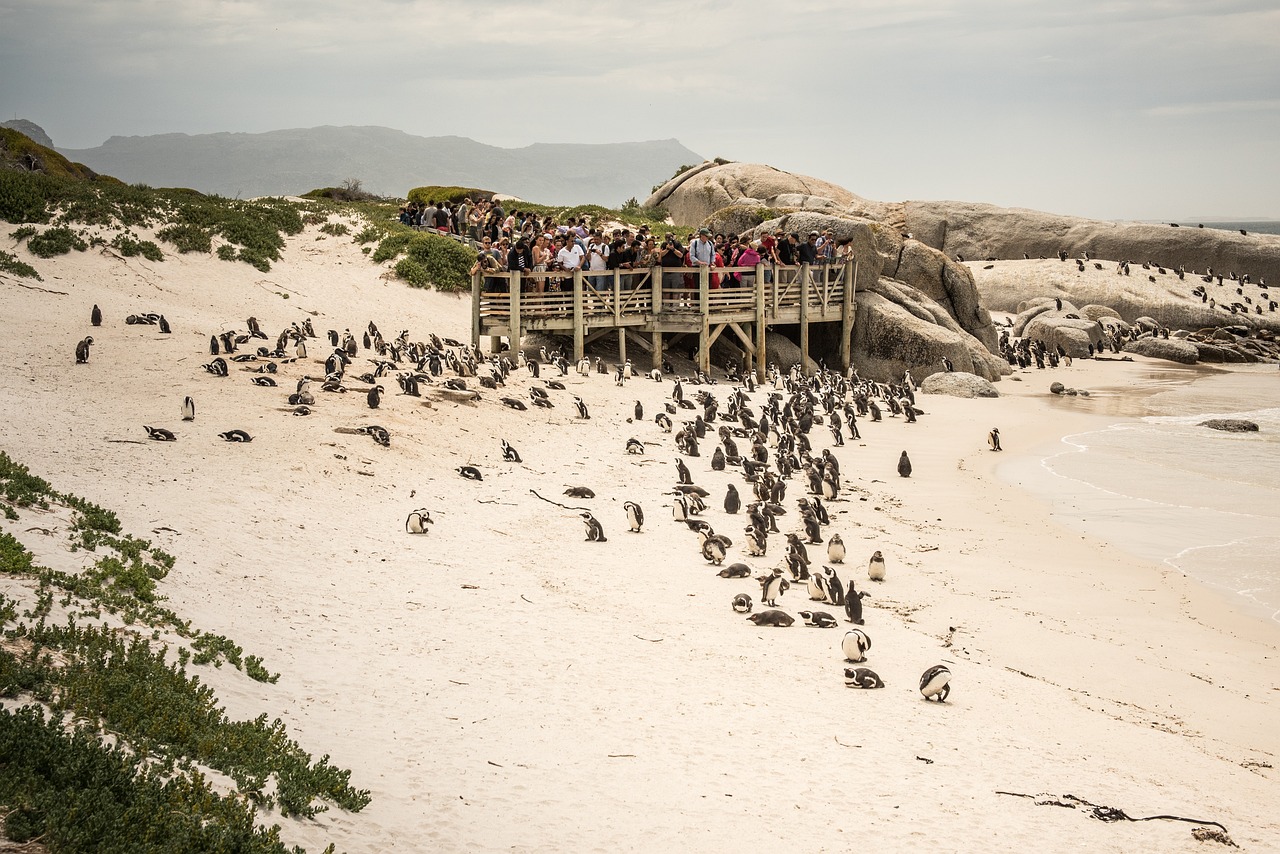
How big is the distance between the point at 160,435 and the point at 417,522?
434cm

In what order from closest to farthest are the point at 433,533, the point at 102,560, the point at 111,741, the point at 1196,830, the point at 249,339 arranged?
the point at 111,741
the point at 1196,830
the point at 102,560
the point at 433,533
the point at 249,339

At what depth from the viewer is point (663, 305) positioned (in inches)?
1153

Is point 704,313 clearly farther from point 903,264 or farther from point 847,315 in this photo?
point 903,264

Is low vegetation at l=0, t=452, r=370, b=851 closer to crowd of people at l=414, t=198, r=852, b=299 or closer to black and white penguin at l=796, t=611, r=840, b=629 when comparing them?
black and white penguin at l=796, t=611, r=840, b=629

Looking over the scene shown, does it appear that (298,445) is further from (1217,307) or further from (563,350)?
(1217,307)

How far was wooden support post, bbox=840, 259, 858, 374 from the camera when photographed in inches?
1261

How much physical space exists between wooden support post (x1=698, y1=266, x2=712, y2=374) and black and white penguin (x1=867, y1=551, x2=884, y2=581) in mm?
16225

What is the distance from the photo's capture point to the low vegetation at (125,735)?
5.18 metres

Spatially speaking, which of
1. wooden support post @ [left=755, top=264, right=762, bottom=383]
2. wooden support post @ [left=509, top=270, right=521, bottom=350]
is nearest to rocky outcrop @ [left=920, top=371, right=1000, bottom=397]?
wooden support post @ [left=755, top=264, right=762, bottom=383]

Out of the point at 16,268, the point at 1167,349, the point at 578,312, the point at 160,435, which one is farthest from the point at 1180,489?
the point at 1167,349

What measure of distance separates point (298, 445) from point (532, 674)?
790 cm

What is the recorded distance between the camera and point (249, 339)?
78.1ft

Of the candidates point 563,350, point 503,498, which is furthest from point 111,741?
point 563,350

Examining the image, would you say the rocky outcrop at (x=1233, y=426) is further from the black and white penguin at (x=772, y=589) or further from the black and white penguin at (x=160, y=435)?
the black and white penguin at (x=160, y=435)
